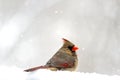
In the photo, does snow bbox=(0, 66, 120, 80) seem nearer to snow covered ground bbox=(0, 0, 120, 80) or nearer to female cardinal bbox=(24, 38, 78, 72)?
female cardinal bbox=(24, 38, 78, 72)

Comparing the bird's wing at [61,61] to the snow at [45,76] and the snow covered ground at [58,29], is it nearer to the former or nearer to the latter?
the snow at [45,76]

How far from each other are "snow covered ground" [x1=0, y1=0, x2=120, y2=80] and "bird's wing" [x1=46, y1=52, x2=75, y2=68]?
188 inches

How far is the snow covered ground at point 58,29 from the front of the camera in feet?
27.1

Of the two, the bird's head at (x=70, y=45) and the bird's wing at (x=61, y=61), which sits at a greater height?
the bird's head at (x=70, y=45)

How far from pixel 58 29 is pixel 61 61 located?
644cm

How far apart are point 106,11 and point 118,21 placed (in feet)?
3.32

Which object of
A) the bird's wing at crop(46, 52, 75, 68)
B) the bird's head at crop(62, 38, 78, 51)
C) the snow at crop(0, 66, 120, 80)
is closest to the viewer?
the snow at crop(0, 66, 120, 80)

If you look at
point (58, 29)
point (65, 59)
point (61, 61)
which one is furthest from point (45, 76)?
point (58, 29)

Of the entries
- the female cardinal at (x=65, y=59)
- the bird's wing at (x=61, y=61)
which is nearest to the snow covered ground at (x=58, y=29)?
the female cardinal at (x=65, y=59)

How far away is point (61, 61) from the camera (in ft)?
8.72

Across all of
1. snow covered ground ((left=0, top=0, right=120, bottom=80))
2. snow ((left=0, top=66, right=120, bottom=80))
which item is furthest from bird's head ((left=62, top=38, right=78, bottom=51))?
snow covered ground ((left=0, top=0, right=120, bottom=80))

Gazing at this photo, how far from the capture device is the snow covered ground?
325 inches

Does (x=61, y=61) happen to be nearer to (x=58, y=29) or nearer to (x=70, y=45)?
(x=70, y=45)

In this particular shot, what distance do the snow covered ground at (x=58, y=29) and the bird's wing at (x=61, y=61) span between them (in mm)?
4785
